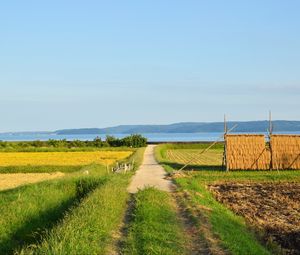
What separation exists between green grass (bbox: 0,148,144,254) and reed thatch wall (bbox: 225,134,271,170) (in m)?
13.2

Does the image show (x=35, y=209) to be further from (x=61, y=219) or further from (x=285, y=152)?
(x=285, y=152)

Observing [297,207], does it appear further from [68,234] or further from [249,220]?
[68,234]

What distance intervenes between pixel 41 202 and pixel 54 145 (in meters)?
71.3

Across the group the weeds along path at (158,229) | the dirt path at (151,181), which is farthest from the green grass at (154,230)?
the dirt path at (151,181)

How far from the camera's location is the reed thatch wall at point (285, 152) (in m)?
36.5

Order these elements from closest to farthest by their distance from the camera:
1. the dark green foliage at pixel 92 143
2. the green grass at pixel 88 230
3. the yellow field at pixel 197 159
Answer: the green grass at pixel 88 230, the yellow field at pixel 197 159, the dark green foliage at pixel 92 143

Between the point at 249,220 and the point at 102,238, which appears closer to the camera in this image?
the point at 102,238

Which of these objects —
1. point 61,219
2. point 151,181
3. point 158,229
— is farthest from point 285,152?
point 158,229

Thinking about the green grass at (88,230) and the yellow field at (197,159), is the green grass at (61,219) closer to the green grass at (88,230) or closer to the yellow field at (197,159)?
the green grass at (88,230)

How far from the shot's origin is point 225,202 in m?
22.0

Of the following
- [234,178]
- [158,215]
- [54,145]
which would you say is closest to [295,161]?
[234,178]

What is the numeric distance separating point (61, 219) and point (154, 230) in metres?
3.84

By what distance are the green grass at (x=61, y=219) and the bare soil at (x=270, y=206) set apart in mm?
4106

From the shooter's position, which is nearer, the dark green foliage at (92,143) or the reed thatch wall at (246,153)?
the reed thatch wall at (246,153)
